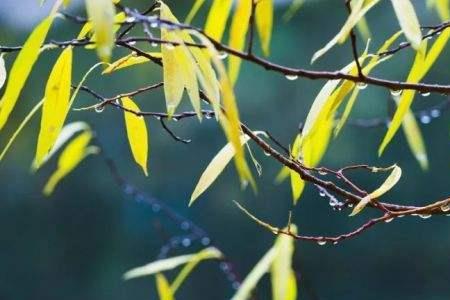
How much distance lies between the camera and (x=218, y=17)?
A: 0.49 m

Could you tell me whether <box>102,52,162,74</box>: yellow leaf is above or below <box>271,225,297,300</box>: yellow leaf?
above

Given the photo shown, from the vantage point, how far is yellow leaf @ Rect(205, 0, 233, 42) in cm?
49

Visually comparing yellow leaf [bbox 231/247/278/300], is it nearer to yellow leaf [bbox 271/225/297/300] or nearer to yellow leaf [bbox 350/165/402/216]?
yellow leaf [bbox 271/225/297/300]

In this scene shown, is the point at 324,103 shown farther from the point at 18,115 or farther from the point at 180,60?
the point at 18,115

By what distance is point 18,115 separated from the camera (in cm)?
276

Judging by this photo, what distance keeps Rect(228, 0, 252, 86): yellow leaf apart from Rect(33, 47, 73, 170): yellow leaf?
130mm

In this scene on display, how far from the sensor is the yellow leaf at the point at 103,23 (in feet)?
1.04

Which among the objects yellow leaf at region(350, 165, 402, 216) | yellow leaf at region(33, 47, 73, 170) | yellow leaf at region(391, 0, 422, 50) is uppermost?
yellow leaf at region(33, 47, 73, 170)

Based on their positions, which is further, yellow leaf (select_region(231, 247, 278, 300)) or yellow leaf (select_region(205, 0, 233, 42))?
yellow leaf (select_region(205, 0, 233, 42))

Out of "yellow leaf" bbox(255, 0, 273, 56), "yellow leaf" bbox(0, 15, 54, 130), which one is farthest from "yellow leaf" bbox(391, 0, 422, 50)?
"yellow leaf" bbox(0, 15, 54, 130)

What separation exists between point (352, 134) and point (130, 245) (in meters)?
0.84

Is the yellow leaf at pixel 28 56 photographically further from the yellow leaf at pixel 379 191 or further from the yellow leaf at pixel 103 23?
Result: the yellow leaf at pixel 379 191

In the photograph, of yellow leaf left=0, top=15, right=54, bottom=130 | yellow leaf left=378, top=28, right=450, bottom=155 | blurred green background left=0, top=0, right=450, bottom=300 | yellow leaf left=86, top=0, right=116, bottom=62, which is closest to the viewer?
yellow leaf left=86, top=0, right=116, bottom=62

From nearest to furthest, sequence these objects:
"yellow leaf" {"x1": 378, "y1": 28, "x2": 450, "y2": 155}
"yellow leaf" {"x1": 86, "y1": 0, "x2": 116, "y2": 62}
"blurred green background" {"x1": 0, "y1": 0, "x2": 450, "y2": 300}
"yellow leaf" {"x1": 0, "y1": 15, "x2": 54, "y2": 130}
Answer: "yellow leaf" {"x1": 86, "y1": 0, "x2": 116, "y2": 62} < "yellow leaf" {"x1": 0, "y1": 15, "x2": 54, "y2": 130} < "yellow leaf" {"x1": 378, "y1": 28, "x2": 450, "y2": 155} < "blurred green background" {"x1": 0, "y1": 0, "x2": 450, "y2": 300}
